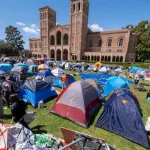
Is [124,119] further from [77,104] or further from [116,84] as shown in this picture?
[116,84]

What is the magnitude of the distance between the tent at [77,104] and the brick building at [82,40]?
1330 inches

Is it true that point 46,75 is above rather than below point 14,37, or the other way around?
below

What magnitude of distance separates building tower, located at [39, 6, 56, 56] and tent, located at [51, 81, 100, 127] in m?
44.9

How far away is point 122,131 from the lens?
4031 millimetres

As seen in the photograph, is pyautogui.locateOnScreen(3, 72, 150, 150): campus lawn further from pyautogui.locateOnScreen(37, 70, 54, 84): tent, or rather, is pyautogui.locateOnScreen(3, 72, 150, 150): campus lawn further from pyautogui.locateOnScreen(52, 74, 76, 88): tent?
pyautogui.locateOnScreen(37, 70, 54, 84): tent

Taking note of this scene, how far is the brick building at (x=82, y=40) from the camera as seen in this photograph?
35.9 m

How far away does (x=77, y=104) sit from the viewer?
4648 mm

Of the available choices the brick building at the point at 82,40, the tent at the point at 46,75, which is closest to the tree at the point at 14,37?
the brick building at the point at 82,40

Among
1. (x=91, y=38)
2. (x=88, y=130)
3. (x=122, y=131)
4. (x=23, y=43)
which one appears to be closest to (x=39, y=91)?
(x=88, y=130)

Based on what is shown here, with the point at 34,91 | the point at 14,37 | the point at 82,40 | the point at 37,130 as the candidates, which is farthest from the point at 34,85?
the point at 14,37

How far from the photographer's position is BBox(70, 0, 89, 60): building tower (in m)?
38.8

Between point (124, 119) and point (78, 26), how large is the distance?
40287 mm

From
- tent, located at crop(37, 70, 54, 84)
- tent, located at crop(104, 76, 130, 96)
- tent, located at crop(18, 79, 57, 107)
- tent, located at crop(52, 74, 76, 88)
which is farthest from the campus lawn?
tent, located at crop(37, 70, 54, 84)

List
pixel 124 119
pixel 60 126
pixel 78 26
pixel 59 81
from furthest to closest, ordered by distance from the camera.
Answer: pixel 78 26 → pixel 59 81 → pixel 60 126 → pixel 124 119
